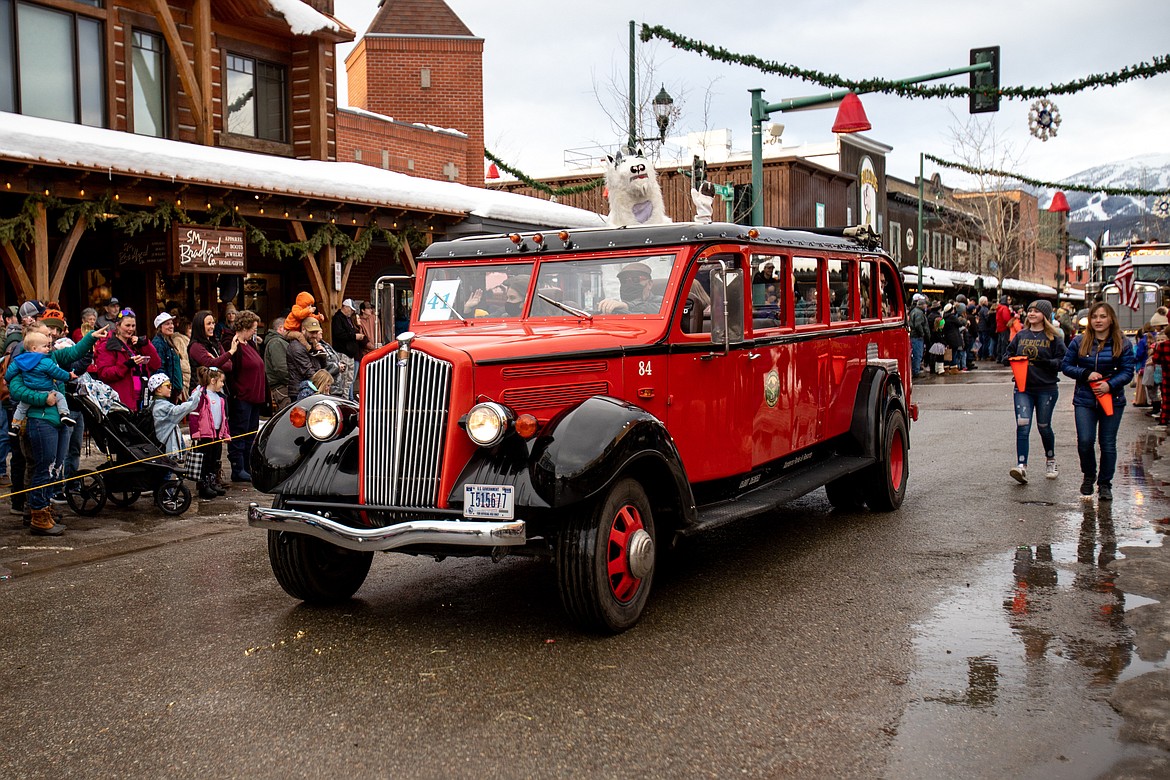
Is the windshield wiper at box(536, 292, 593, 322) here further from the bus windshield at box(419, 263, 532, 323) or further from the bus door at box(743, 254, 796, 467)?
the bus door at box(743, 254, 796, 467)

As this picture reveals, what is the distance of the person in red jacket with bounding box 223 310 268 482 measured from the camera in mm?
11305

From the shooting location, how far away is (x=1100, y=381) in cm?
943

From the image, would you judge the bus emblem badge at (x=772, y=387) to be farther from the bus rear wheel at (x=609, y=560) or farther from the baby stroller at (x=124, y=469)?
the baby stroller at (x=124, y=469)

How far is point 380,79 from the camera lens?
2908cm

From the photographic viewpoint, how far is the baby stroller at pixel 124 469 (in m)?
9.57

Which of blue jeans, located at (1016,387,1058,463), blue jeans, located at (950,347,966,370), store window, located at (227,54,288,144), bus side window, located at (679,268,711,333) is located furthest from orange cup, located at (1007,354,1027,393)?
blue jeans, located at (950,347,966,370)

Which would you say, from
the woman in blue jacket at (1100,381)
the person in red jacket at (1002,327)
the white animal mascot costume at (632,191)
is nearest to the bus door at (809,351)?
the white animal mascot costume at (632,191)

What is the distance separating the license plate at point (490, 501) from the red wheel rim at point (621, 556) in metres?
0.60

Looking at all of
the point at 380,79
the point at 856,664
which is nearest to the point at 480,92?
the point at 380,79

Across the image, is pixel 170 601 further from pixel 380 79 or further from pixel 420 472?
pixel 380 79

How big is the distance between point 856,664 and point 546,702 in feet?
5.08

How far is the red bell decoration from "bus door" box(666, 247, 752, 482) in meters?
7.56

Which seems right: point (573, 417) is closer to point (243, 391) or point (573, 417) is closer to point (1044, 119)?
point (243, 391)

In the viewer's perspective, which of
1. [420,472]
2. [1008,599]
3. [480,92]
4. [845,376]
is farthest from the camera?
[480,92]
